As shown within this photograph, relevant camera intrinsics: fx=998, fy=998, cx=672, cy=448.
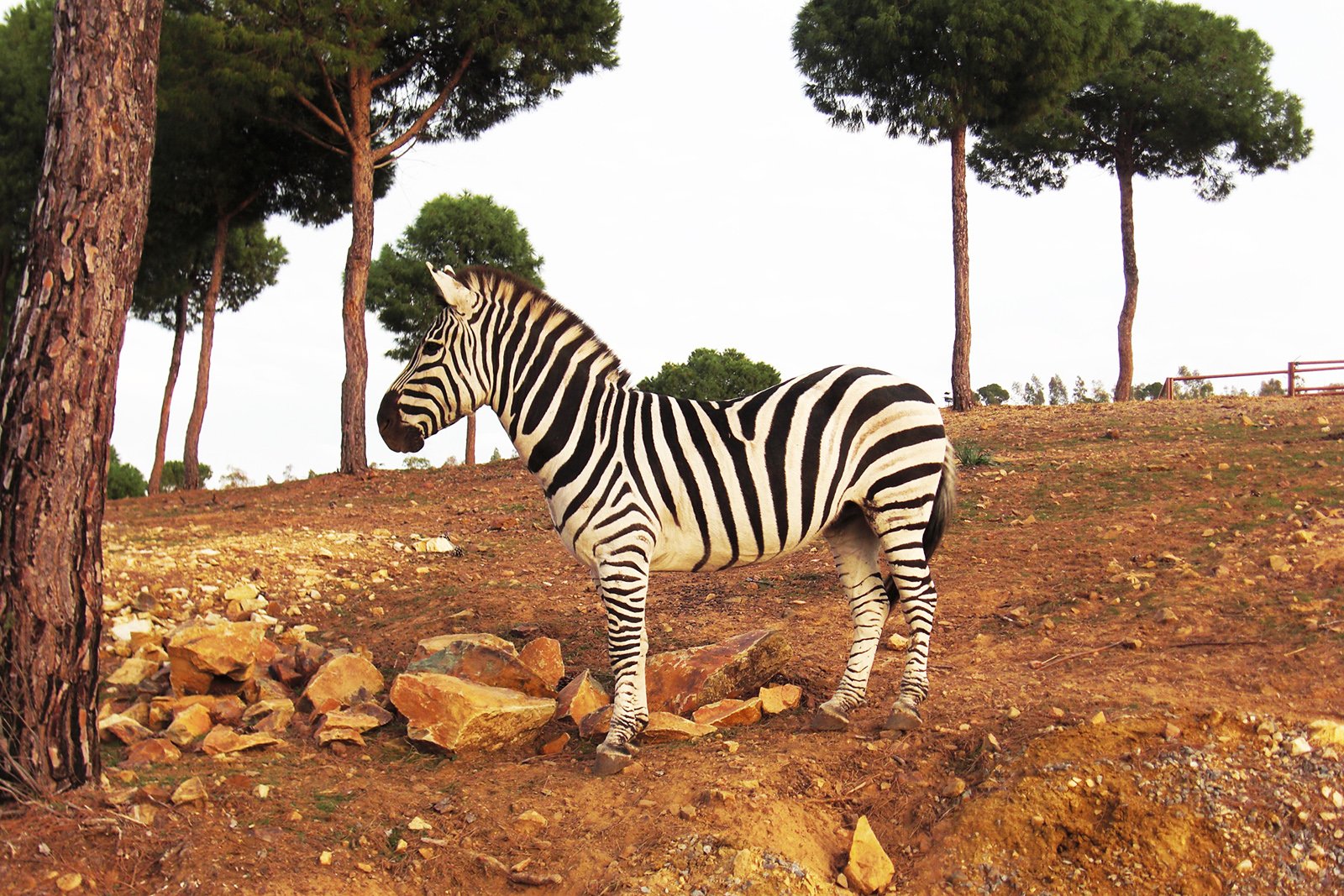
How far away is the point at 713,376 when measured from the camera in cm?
3028

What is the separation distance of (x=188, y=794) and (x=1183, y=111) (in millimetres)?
31866

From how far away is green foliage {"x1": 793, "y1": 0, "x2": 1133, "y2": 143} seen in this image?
21.7 metres

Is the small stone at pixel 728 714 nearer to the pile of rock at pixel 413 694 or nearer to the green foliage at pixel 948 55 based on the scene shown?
the pile of rock at pixel 413 694

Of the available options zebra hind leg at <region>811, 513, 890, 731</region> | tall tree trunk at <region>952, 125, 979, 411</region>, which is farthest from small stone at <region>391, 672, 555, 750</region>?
tall tree trunk at <region>952, 125, 979, 411</region>

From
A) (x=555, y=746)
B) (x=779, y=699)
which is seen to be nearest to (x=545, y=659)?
(x=555, y=746)

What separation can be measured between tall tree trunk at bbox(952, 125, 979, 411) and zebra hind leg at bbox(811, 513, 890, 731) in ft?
53.7

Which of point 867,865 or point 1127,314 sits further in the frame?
point 1127,314

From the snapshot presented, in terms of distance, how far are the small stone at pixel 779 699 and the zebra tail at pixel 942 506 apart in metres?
1.31

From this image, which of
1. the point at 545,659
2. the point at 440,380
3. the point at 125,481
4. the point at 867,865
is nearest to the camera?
the point at 867,865

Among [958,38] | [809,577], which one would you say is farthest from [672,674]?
[958,38]

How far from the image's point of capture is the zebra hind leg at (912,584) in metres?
6.29

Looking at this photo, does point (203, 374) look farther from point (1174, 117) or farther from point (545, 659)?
point (1174, 117)

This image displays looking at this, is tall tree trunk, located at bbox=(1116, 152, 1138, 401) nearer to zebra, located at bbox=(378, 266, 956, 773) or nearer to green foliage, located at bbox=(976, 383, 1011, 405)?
green foliage, located at bbox=(976, 383, 1011, 405)

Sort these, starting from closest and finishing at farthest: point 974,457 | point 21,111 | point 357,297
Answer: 1. point 974,457
2. point 357,297
3. point 21,111
